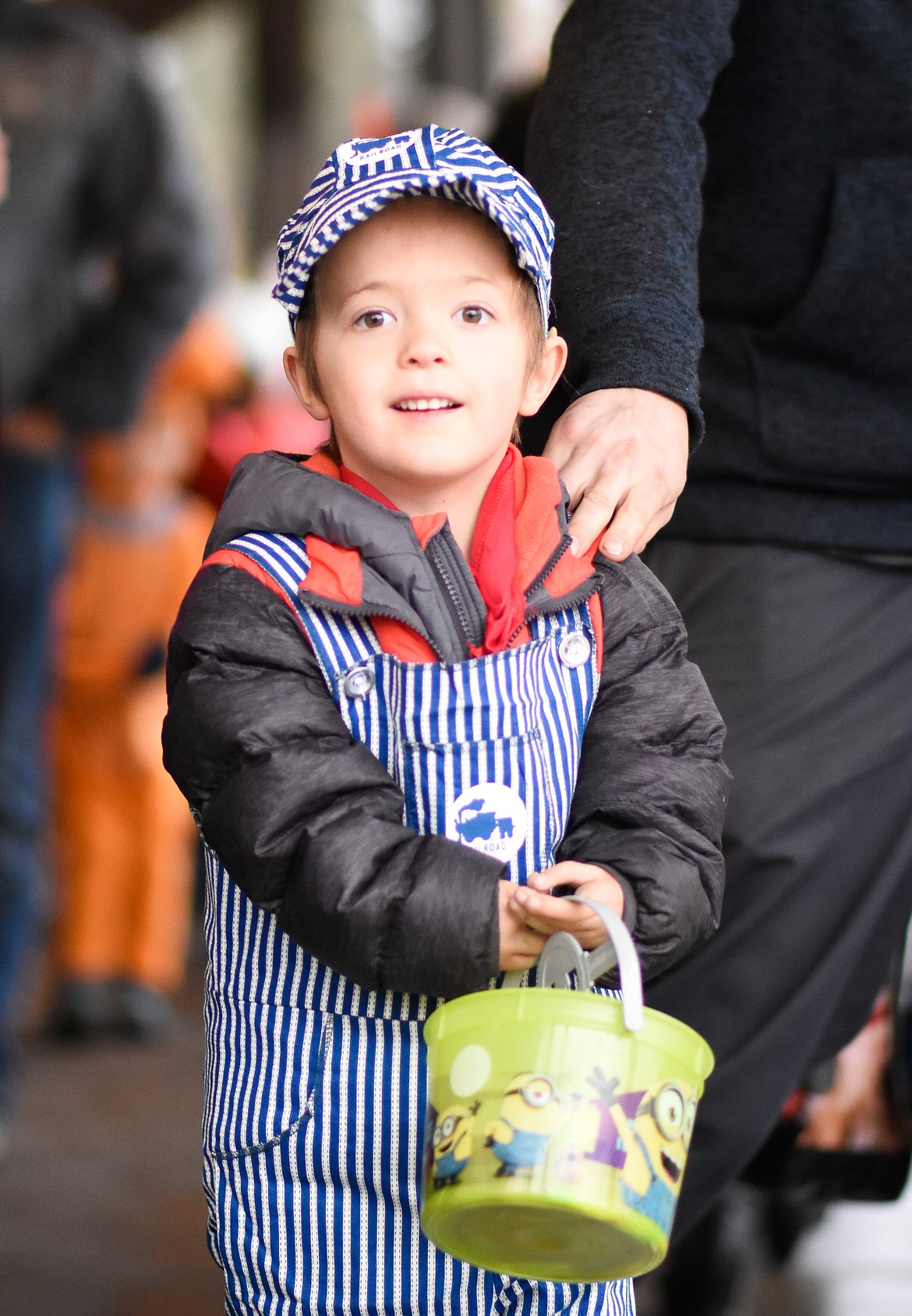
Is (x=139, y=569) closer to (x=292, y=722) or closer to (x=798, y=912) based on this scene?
(x=798, y=912)

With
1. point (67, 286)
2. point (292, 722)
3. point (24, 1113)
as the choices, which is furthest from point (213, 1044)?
point (67, 286)

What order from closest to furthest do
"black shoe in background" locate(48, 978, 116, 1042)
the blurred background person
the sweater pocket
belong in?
the sweater pocket, the blurred background person, "black shoe in background" locate(48, 978, 116, 1042)

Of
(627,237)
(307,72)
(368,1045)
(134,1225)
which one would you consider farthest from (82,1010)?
(307,72)

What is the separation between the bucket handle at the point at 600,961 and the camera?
1.31m

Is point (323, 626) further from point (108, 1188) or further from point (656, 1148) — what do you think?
point (108, 1188)

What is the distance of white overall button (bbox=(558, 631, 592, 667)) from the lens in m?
1.59

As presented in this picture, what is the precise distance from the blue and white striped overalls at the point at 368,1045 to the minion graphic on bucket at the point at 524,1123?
0.25 m

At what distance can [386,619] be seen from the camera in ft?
5.09

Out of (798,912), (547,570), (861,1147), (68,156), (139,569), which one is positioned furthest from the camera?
(139,569)

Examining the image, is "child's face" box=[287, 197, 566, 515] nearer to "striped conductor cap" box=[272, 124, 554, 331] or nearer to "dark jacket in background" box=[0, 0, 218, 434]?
"striped conductor cap" box=[272, 124, 554, 331]

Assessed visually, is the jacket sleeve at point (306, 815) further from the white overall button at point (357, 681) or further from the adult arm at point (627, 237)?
the adult arm at point (627, 237)

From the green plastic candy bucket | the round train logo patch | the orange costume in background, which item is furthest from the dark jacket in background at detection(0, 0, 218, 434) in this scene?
the green plastic candy bucket

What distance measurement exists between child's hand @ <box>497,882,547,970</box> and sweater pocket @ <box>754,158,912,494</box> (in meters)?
0.71

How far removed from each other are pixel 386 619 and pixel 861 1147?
47.4 inches
